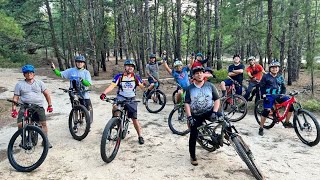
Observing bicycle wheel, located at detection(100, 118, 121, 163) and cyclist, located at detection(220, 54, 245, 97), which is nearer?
bicycle wheel, located at detection(100, 118, 121, 163)

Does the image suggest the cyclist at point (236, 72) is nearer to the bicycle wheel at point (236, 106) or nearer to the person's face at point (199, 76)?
the bicycle wheel at point (236, 106)

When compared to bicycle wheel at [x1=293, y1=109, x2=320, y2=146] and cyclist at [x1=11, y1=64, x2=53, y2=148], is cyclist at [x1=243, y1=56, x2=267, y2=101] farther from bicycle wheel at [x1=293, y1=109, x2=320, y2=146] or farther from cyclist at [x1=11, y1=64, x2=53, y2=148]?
cyclist at [x1=11, y1=64, x2=53, y2=148]

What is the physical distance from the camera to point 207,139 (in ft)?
19.7

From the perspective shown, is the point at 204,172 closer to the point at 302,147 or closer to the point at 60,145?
the point at 302,147

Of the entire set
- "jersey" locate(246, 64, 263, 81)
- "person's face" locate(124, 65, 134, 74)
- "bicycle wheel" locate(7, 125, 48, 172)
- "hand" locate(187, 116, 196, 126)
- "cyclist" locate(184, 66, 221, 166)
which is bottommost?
"bicycle wheel" locate(7, 125, 48, 172)

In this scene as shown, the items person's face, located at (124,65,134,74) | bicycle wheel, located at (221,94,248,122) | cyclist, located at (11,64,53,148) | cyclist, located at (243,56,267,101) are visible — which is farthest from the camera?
cyclist, located at (243,56,267,101)

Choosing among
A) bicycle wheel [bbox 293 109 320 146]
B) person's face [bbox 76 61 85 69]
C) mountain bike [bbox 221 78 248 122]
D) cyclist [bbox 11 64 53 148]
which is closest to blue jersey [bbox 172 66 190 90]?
mountain bike [bbox 221 78 248 122]

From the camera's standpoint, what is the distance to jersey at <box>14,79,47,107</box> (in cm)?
628

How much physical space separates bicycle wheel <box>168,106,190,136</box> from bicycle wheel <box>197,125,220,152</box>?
1.65 metres

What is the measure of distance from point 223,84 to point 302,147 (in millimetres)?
3785

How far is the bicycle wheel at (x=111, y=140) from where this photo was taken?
572 centimetres

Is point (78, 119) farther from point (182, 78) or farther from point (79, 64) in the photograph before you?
point (182, 78)

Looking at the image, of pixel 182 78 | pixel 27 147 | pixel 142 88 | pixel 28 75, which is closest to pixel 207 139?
pixel 142 88

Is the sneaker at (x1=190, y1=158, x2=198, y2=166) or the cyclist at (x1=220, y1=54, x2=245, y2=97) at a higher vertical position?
the cyclist at (x1=220, y1=54, x2=245, y2=97)
